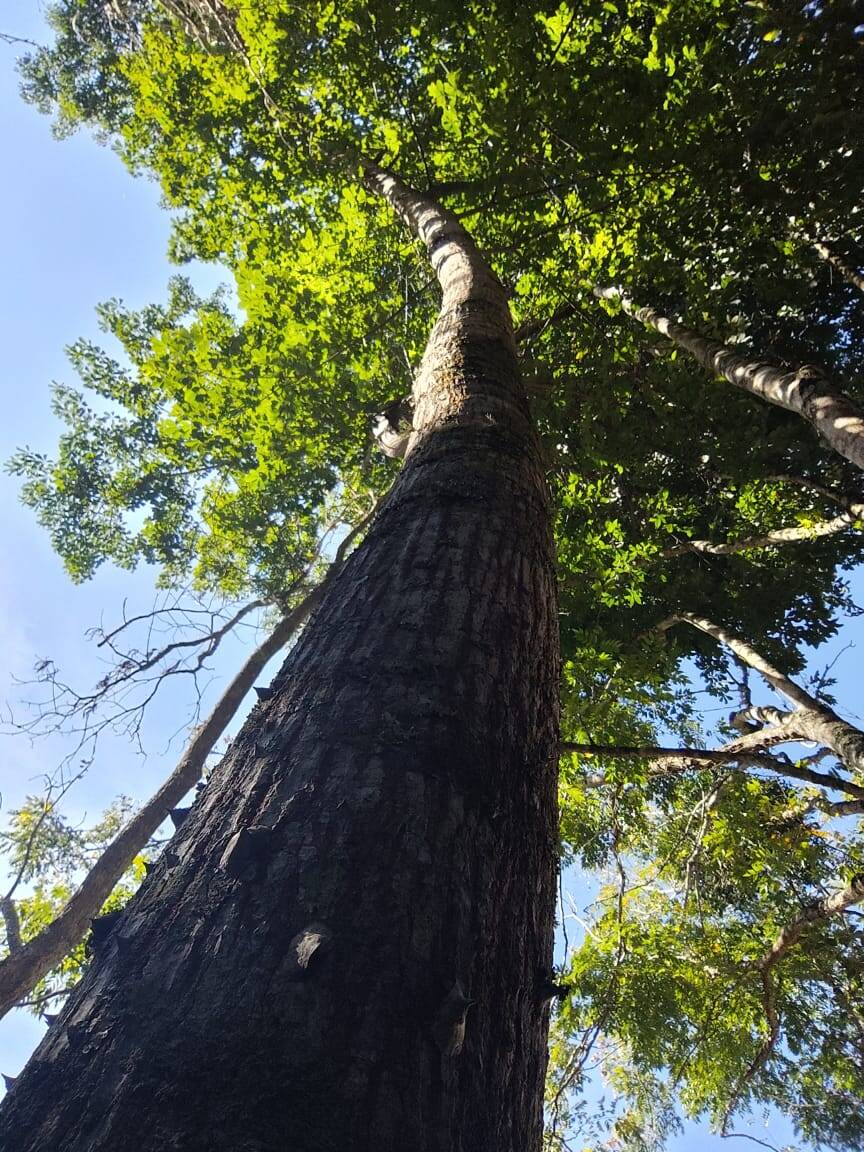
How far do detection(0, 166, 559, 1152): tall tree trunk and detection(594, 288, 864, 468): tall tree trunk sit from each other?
3025 millimetres

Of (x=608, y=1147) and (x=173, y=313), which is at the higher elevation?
(x=173, y=313)

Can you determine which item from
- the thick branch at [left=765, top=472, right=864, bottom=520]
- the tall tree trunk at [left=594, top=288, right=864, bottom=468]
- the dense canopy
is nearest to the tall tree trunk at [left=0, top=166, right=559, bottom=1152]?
the tall tree trunk at [left=594, top=288, right=864, bottom=468]

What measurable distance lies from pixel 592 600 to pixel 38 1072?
6.15 meters

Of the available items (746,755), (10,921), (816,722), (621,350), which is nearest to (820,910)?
(816,722)

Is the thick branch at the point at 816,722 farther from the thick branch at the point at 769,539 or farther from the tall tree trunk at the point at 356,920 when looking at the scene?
the tall tree trunk at the point at 356,920

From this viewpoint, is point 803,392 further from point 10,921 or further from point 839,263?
point 10,921

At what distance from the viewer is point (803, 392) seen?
13.3ft

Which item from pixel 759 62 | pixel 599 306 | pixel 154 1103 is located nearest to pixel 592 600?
pixel 599 306

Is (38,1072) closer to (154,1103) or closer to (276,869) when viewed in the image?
(154,1103)

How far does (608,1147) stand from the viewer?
33.6 feet

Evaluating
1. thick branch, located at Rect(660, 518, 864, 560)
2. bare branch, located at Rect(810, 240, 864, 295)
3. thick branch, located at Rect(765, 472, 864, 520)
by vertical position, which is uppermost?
bare branch, located at Rect(810, 240, 864, 295)

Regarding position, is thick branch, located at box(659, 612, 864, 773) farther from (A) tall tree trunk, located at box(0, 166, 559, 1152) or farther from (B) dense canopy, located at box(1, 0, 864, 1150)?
(A) tall tree trunk, located at box(0, 166, 559, 1152)

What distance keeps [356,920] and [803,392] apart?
4.36 meters

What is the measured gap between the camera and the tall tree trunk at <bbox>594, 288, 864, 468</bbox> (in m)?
3.71
